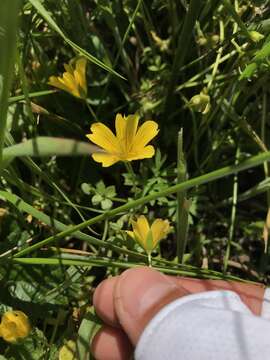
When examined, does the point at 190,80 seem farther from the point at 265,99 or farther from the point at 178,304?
the point at 178,304

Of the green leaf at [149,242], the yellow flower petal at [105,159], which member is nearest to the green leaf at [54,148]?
the yellow flower petal at [105,159]

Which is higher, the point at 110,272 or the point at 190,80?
the point at 190,80

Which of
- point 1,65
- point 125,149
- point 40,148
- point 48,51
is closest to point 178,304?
point 125,149

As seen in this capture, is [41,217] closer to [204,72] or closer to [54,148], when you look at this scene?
[54,148]

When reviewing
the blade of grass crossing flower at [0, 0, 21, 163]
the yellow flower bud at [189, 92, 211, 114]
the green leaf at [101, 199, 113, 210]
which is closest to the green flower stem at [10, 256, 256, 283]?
the green leaf at [101, 199, 113, 210]

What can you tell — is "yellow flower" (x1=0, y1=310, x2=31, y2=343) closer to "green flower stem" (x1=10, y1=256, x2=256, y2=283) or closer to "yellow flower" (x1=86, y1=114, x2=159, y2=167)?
"green flower stem" (x1=10, y1=256, x2=256, y2=283)

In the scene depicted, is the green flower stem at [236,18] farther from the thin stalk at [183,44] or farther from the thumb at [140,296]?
the thumb at [140,296]
